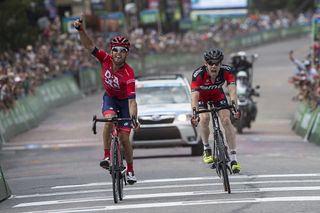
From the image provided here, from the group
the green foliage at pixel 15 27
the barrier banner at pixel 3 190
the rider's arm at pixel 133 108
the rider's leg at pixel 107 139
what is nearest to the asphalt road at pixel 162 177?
the barrier banner at pixel 3 190

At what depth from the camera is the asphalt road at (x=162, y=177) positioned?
519 inches

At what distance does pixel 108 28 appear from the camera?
5766 cm

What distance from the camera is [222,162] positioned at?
46.8ft

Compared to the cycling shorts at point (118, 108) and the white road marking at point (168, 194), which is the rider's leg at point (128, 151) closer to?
the cycling shorts at point (118, 108)

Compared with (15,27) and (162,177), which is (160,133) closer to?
(162,177)

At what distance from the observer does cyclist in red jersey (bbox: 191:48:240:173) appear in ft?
48.3

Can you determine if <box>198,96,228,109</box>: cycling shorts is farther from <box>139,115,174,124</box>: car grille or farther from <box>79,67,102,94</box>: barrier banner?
<box>79,67,102,94</box>: barrier banner

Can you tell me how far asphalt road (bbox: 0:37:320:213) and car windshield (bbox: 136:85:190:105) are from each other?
118 cm

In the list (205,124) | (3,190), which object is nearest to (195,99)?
(205,124)

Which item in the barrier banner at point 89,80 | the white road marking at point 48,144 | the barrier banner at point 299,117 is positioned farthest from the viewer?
the barrier banner at point 89,80

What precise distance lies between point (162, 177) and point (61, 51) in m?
29.6

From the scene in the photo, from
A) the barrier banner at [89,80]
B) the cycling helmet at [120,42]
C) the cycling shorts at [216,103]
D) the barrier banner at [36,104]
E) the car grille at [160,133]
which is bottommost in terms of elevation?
the barrier banner at [89,80]

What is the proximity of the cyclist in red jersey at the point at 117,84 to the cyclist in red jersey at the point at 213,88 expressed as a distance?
0.97 m

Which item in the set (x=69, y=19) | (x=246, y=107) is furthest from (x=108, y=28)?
(x=246, y=107)
